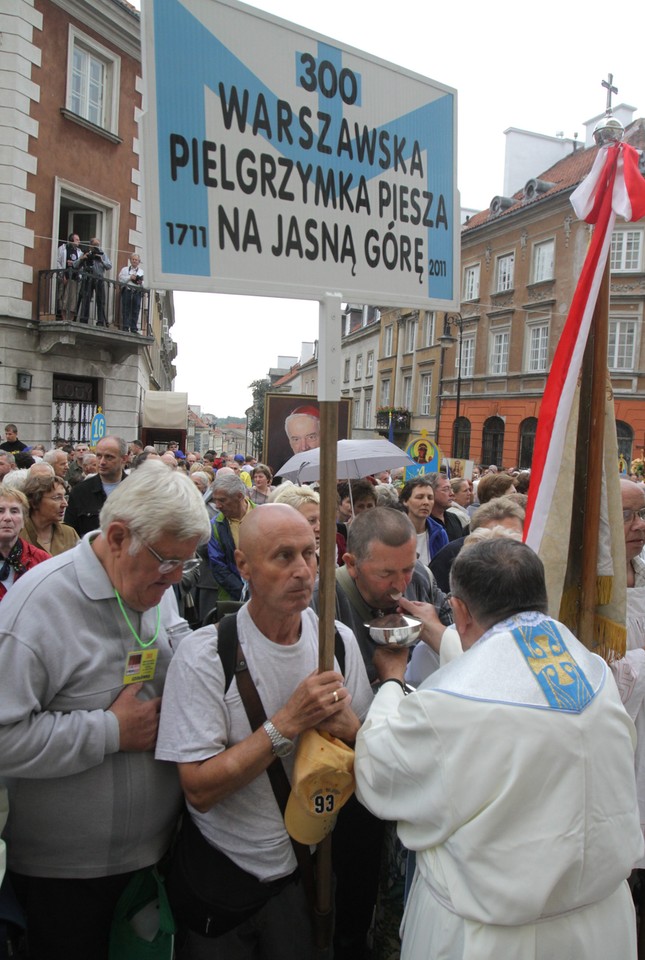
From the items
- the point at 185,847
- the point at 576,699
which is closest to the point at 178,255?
the point at 576,699

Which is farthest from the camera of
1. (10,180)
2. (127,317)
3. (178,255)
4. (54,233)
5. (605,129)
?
(127,317)

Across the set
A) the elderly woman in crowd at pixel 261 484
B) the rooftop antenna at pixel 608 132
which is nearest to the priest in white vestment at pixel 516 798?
the rooftop antenna at pixel 608 132

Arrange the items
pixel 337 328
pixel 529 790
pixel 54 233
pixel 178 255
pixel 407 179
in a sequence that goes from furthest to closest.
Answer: pixel 54 233 < pixel 407 179 < pixel 337 328 < pixel 178 255 < pixel 529 790

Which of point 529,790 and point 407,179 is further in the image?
point 407,179

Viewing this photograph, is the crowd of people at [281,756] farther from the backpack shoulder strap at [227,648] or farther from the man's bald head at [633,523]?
the man's bald head at [633,523]

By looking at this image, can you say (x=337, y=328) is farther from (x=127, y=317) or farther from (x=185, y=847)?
(x=127, y=317)

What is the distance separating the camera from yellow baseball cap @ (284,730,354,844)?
5.58 feet

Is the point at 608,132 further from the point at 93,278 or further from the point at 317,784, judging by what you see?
the point at 93,278

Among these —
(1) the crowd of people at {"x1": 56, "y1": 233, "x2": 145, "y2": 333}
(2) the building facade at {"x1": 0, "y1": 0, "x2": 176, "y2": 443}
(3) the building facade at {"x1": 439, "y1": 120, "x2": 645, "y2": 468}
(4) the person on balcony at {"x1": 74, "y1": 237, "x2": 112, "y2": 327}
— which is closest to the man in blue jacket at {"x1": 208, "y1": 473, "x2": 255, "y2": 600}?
(1) the crowd of people at {"x1": 56, "y1": 233, "x2": 145, "y2": 333}

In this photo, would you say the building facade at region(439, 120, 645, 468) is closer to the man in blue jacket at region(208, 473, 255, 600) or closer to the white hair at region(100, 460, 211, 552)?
the man in blue jacket at region(208, 473, 255, 600)

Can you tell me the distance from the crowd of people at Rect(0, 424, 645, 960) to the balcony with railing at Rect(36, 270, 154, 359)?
39.9 feet

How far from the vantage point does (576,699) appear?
152 centimetres

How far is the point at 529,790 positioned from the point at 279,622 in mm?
769

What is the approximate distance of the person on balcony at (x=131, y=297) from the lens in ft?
49.0
